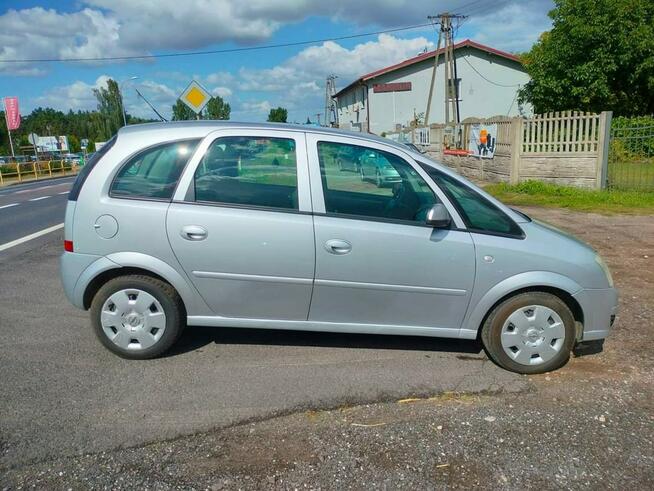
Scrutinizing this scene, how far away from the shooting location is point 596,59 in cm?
2584

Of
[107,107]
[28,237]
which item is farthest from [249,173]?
[107,107]

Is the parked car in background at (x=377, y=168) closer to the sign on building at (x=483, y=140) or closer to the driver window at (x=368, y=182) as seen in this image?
the driver window at (x=368, y=182)

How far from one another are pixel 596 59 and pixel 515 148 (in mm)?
15225

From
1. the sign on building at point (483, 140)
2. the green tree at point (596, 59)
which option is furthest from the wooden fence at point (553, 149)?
the green tree at point (596, 59)

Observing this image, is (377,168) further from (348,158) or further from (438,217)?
(438,217)

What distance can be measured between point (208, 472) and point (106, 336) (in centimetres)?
165

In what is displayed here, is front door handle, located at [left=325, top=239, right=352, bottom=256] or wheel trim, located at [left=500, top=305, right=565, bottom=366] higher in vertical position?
front door handle, located at [left=325, top=239, right=352, bottom=256]

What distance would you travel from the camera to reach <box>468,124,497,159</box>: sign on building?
15977mm

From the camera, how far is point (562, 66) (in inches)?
1064

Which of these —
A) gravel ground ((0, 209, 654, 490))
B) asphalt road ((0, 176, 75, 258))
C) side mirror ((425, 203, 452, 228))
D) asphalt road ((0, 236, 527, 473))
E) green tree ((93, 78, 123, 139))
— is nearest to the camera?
gravel ground ((0, 209, 654, 490))

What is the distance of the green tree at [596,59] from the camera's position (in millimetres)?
24812

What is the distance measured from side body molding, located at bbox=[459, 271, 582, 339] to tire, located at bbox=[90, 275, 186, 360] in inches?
84.2

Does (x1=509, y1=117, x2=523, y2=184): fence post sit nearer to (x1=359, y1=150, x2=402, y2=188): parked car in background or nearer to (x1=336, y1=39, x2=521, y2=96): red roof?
(x1=359, y1=150, x2=402, y2=188): parked car in background

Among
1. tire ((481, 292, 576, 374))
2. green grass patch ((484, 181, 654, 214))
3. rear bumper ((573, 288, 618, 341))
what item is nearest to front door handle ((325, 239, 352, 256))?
tire ((481, 292, 576, 374))
